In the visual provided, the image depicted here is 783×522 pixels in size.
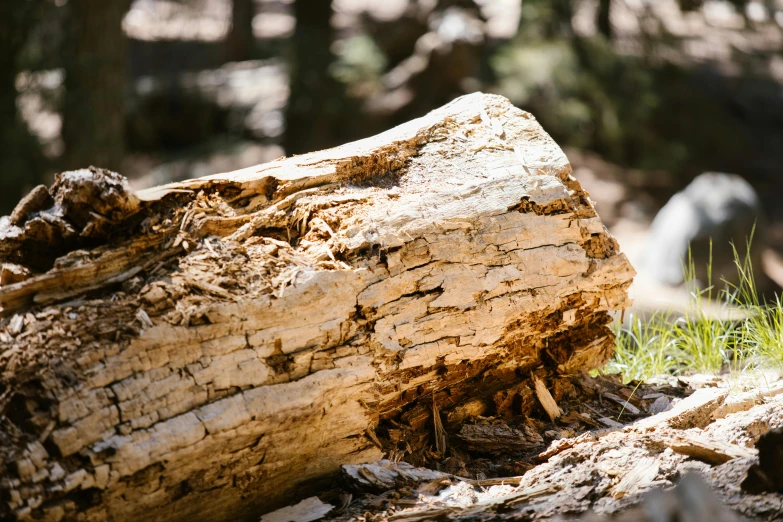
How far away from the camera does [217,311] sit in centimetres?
223

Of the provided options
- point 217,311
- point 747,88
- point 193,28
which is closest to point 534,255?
point 217,311

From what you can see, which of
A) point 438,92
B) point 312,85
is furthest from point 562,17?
point 312,85

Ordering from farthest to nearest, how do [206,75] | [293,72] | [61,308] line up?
[206,75], [293,72], [61,308]

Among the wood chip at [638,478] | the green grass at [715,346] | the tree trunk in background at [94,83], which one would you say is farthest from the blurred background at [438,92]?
the wood chip at [638,478]

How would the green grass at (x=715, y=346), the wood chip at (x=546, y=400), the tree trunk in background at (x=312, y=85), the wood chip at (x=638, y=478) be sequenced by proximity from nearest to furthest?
the wood chip at (x=638, y=478), the wood chip at (x=546, y=400), the green grass at (x=715, y=346), the tree trunk in background at (x=312, y=85)

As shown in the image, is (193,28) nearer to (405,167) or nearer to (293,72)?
(293,72)

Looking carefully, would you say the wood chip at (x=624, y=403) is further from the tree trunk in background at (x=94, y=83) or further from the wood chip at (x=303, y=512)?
the tree trunk in background at (x=94, y=83)

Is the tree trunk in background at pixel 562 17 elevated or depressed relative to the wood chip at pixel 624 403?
elevated

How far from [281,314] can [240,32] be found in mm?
10826

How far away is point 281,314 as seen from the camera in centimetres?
A: 230

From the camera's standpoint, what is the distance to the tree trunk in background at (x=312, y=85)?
29.6ft

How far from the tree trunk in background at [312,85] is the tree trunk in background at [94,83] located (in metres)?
2.45

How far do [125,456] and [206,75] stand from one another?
10107 millimetres

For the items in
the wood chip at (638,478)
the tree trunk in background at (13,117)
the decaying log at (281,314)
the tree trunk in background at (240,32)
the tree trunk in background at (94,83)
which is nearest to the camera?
the decaying log at (281,314)
